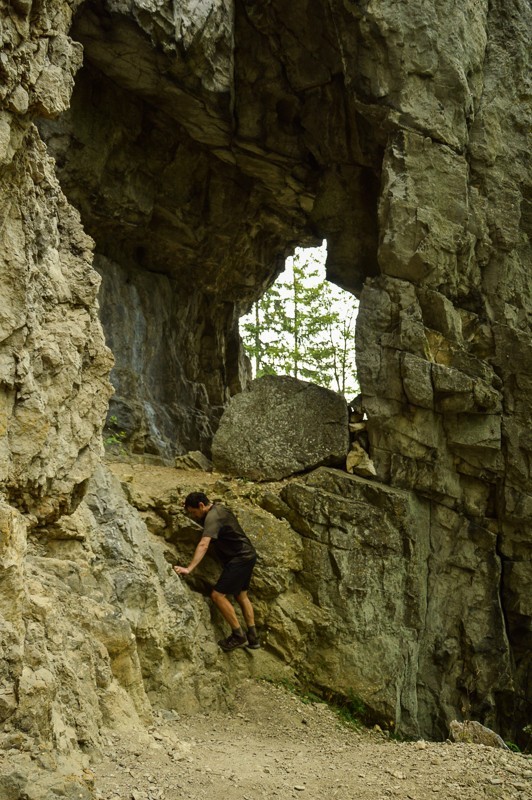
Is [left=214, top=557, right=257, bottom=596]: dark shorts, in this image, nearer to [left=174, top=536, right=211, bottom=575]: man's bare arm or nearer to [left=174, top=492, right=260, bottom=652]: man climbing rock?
[left=174, top=492, right=260, bottom=652]: man climbing rock

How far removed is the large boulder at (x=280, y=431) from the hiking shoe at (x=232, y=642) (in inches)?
112

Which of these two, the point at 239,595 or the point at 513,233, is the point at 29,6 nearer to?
the point at 239,595

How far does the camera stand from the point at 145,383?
15.7 meters

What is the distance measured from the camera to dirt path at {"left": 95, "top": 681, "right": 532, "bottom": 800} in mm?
4961

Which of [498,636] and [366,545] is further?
[498,636]

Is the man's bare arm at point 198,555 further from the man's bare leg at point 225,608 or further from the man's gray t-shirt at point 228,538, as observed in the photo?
the man's bare leg at point 225,608

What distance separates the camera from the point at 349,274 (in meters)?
13.8

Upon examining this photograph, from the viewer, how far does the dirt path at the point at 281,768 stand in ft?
16.3

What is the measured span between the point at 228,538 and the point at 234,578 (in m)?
0.51

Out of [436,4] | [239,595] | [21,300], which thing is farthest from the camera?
[436,4]

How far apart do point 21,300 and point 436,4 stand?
34.7 ft

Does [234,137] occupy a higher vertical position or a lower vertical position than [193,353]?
higher

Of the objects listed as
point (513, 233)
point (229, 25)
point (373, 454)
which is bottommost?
point (373, 454)

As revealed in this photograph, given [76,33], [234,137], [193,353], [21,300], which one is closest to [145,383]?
[193,353]
